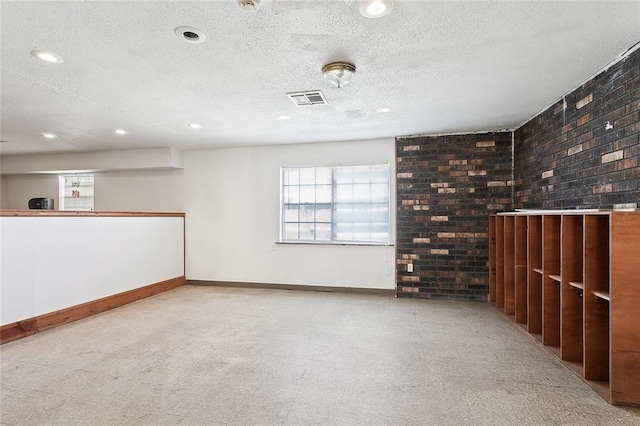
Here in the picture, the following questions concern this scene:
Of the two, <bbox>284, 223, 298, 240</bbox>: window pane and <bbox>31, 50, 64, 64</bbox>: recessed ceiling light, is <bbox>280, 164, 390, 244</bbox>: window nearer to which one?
<bbox>284, 223, 298, 240</bbox>: window pane

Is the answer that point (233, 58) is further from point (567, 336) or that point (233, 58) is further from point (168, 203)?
point (168, 203)

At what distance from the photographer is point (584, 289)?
227 cm

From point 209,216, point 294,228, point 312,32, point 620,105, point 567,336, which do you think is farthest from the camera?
point 209,216

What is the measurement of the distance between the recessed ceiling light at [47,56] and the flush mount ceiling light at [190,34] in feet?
3.51

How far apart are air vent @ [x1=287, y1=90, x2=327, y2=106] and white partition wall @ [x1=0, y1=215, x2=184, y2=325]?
9.86ft

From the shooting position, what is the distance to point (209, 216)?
5.61m

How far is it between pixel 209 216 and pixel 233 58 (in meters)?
3.70

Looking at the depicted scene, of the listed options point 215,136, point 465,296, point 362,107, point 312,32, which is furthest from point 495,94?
point 215,136

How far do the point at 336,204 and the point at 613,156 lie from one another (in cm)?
330

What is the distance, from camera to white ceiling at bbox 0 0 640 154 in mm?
1848

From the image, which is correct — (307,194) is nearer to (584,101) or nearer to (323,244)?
(323,244)

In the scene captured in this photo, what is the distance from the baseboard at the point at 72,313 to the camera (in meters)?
3.06

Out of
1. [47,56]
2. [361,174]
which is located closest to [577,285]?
[361,174]

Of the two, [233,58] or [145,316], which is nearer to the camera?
[233,58]
